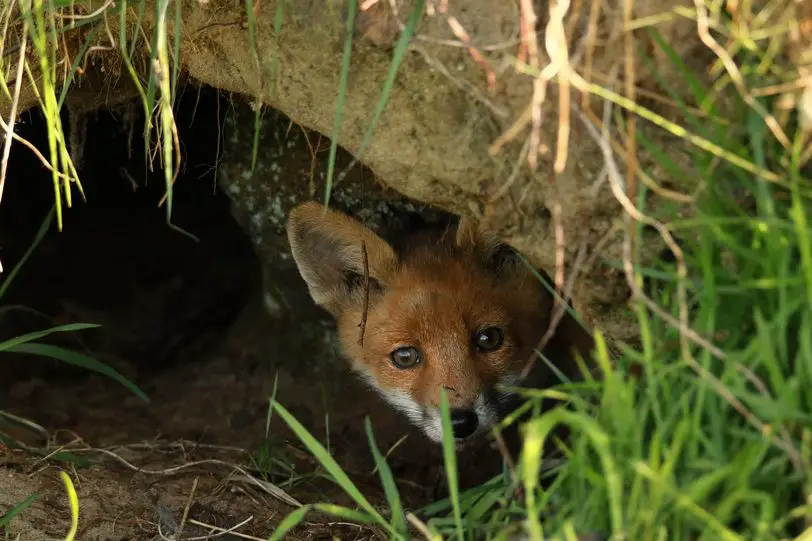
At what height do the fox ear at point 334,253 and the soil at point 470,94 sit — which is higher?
the soil at point 470,94

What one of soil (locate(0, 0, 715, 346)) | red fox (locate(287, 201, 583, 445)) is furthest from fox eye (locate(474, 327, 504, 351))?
soil (locate(0, 0, 715, 346))

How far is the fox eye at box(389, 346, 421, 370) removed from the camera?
10.6 feet

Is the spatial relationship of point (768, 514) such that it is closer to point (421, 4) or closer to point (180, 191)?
point (421, 4)

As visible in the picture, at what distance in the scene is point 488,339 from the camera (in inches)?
125

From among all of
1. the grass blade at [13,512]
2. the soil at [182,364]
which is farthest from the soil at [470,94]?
the grass blade at [13,512]

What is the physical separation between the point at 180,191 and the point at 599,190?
11.7ft

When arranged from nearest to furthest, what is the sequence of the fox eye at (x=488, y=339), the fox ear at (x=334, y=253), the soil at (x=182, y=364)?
the soil at (x=182, y=364)
the fox eye at (x=488, y=339)
the fox ear at (x=334, y=253)

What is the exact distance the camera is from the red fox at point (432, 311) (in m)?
3.08

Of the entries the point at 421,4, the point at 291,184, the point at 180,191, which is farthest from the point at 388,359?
the point at 180,191

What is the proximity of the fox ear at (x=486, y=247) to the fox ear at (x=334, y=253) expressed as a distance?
0.29 m

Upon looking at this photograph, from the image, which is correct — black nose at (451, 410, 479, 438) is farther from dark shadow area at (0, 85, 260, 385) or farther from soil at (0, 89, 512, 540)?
dark shadow area at (0, 85, 260, 385)

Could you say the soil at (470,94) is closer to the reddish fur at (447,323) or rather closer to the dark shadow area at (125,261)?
the reddish fur at (447,323)

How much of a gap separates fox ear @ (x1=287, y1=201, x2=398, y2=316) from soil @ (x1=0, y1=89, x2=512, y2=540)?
0.34 metres

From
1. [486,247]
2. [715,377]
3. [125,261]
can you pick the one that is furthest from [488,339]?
[125,261]
